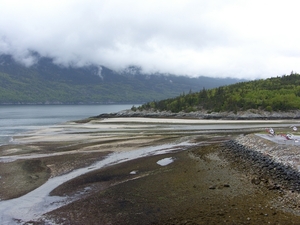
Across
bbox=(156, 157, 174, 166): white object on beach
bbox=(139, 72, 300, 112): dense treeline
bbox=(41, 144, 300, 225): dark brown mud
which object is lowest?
bbox=(41, 144, 300, 225): dark brown mud

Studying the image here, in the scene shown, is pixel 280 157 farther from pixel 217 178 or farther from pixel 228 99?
pixel 228 99

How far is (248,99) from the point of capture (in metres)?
119

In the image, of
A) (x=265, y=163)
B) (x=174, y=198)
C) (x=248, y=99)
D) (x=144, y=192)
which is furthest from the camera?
(x=248, y=99)

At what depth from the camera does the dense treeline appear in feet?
375

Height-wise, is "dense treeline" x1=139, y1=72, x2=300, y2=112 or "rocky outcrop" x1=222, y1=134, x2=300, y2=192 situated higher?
"dense treeline" x1=139, y1=72, x2=300, y2=112

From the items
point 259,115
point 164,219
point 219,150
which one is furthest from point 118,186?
point 259,115

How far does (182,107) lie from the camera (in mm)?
137250

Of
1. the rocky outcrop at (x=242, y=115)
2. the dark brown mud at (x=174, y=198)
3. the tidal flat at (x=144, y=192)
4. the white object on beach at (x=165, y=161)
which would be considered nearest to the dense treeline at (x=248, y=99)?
the rocky outcrop at (x=242, y=115)

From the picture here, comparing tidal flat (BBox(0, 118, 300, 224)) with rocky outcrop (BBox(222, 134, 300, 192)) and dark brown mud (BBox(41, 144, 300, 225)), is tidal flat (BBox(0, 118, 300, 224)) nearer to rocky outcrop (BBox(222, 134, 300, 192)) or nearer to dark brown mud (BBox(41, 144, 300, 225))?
dark brown mud (BBox(41, 144, 300, 225))

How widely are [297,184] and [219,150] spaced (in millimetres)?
16879

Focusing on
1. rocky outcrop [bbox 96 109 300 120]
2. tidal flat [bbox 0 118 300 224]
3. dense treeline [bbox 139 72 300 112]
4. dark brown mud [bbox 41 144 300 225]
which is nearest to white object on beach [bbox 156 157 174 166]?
tidal flat [bbox 0 118 300 224]

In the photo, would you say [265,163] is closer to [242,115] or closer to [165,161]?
[165,161]

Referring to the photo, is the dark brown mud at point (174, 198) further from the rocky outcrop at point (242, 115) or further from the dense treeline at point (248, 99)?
the dense treeline at point (248, 99)

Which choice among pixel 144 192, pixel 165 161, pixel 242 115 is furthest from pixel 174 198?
pixel 242 115
